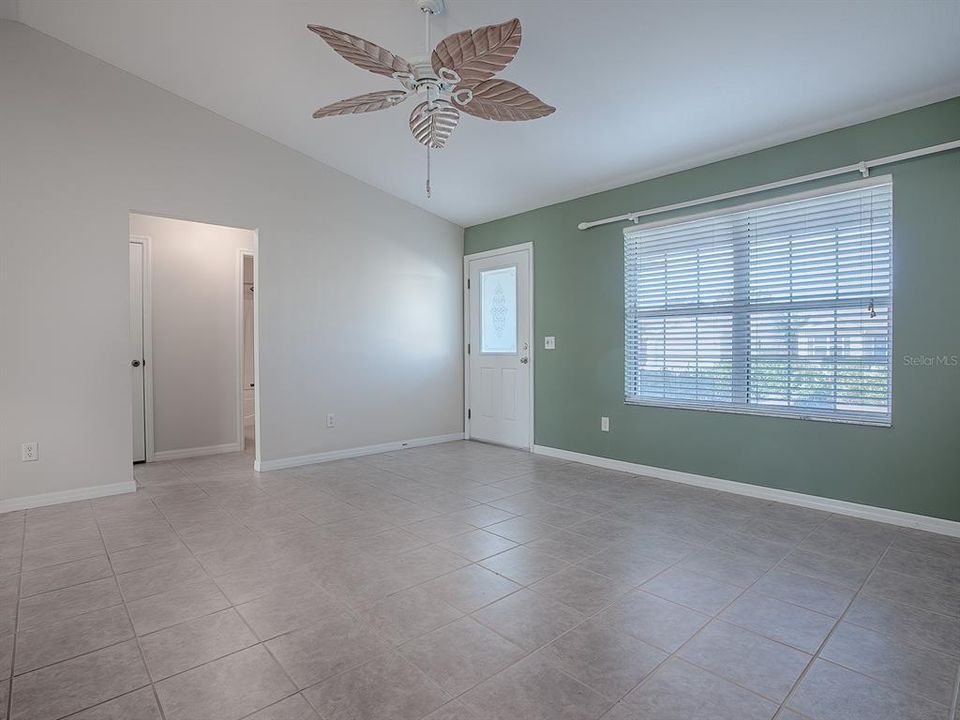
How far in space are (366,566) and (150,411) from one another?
3702mm

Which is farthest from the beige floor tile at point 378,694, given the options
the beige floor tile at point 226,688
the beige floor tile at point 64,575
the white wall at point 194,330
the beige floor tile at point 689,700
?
the white wall at point 194,330

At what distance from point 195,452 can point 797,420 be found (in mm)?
5550

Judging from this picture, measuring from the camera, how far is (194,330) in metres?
5.30

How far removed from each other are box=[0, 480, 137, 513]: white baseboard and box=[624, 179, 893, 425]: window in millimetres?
4178

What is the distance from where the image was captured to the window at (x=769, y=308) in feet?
10.5

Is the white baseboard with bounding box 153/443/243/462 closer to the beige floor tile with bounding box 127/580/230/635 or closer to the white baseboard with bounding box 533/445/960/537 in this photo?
the beige floor tile with bounding box 127/580/230/635

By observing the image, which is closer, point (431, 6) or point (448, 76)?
point (448, 76)

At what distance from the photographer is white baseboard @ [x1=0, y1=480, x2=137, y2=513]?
3.46m

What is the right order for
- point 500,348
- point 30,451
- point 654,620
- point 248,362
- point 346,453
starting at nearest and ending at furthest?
point 654,620, point 30,451, point 346,453, point 500,348, point 248,362

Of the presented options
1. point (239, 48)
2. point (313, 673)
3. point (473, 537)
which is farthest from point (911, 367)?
point (239, 48)

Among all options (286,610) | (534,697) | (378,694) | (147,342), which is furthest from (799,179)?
(147,342)

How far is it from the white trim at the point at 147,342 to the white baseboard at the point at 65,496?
1.19 meters

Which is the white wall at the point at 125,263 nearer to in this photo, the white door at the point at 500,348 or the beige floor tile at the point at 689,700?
the white door at the point at 500,348

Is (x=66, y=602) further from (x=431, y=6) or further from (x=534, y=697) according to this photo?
(x=431, y=6)
